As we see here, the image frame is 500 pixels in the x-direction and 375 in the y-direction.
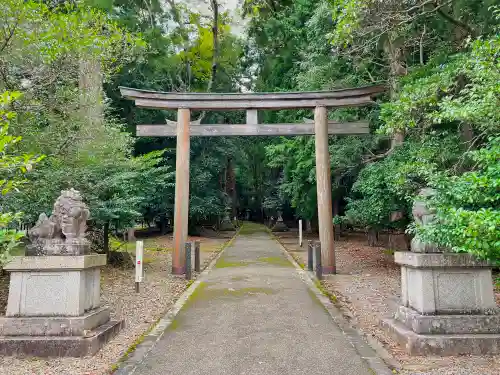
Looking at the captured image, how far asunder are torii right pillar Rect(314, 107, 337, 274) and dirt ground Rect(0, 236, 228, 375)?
3966 millimetres

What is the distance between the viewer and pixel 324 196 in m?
10.3

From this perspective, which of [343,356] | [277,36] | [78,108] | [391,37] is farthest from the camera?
[277,36]

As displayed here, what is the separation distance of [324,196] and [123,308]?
238 inches

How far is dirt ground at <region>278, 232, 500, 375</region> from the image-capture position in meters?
3.95

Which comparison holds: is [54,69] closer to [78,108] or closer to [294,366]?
[78,108]

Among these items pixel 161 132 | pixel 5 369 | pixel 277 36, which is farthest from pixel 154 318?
pixel 277 36

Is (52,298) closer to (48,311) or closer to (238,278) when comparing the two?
(48,311)

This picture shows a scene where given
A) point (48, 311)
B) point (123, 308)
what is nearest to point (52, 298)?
point (48, 311)

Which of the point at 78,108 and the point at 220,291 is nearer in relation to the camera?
the point at 78,108

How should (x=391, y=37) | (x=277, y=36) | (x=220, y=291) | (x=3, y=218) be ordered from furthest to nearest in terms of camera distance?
(x=277, y=36), (x=391, y=37), (x=220, y=291), (x=3, y=218)

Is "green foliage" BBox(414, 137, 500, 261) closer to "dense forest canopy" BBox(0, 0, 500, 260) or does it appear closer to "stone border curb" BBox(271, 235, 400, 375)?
"dense forest canopy" BBox(0, 0, 500, 260)

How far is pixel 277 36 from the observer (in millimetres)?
19328

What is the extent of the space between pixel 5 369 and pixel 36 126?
14.8ft

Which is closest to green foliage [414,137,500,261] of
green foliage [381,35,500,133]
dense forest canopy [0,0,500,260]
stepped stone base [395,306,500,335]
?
dense forest canopy [0,0,500,260]
